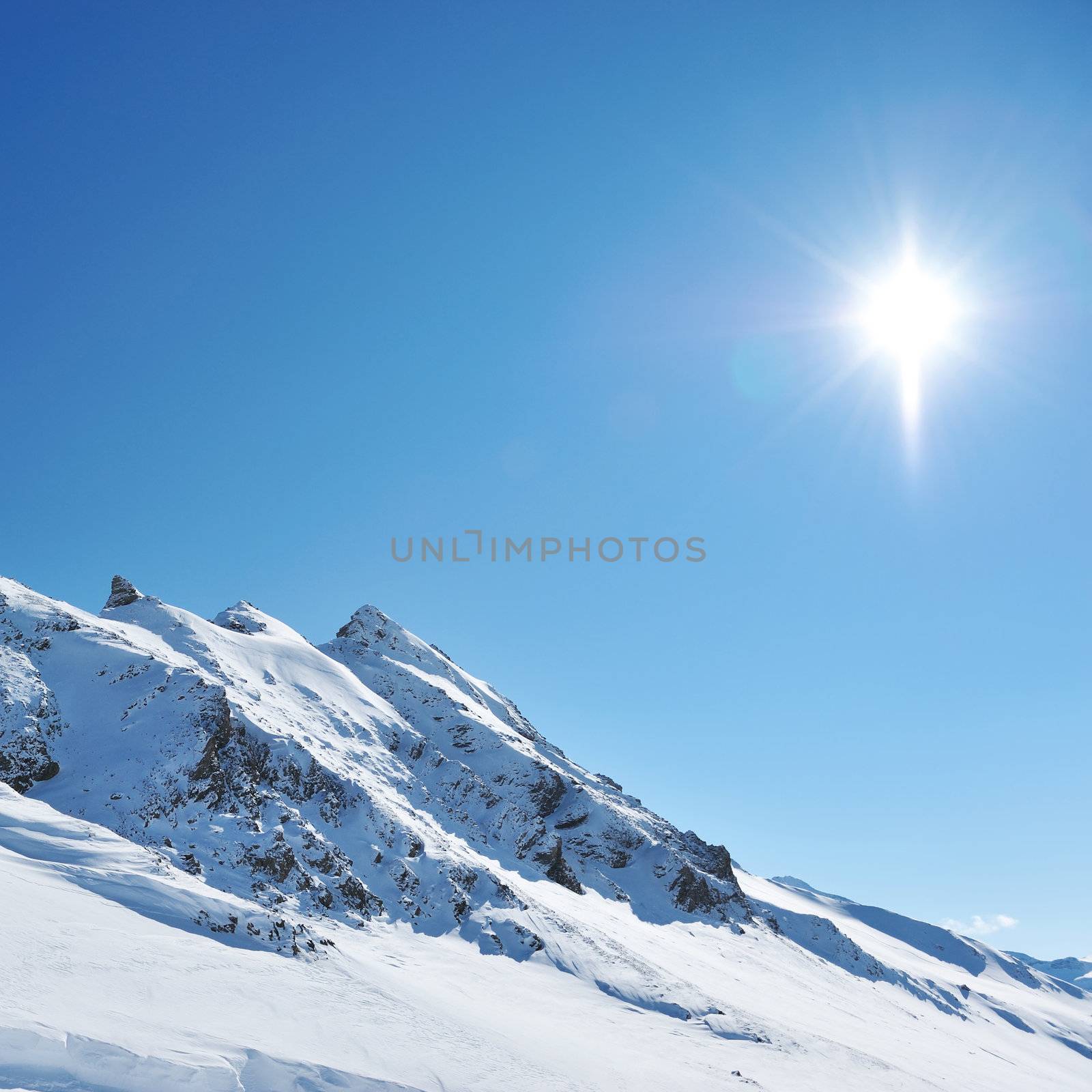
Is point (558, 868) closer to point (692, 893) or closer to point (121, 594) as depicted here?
point (692, 893)

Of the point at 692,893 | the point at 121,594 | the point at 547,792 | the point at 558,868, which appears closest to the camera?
the point at 558,868

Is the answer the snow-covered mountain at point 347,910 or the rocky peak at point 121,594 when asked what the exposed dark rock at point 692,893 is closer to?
the snow-covered mountain at point 347,910

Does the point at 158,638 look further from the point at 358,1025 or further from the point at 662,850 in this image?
the point at 662,850

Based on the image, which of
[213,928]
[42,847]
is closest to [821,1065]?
[213,928]

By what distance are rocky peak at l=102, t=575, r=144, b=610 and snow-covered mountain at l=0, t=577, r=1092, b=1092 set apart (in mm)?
218

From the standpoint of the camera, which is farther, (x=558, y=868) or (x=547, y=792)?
(x=547, y=792)

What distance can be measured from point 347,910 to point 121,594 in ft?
128

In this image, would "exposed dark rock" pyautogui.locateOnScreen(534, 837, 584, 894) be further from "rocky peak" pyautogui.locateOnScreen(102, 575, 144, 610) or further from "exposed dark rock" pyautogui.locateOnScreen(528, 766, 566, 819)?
"rocky peak" pyautogui.locateOnScreen(102, 575, 144, 610)

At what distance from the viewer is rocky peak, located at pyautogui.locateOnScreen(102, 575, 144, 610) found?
55.3m

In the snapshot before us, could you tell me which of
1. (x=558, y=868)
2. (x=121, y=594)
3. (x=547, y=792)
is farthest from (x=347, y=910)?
(x=121, y=594)

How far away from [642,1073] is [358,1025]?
33.1ft

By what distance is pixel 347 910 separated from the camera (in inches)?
1227

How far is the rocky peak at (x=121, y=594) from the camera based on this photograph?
5533cm

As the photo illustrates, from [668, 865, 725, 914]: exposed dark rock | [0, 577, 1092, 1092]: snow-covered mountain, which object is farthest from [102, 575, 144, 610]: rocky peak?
[668, 865, 725, 914]: exposed dark rock
